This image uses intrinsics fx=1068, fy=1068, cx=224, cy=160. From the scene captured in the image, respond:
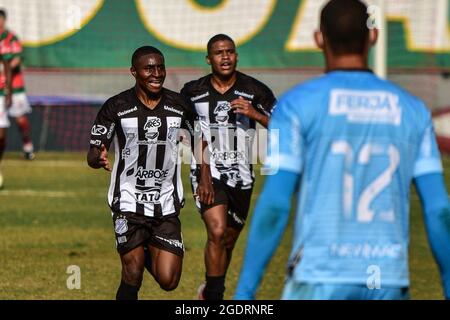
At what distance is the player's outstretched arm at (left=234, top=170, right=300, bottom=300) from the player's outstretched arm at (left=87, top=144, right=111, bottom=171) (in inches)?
134

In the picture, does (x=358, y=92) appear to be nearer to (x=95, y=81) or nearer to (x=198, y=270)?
(x=198, y=270)

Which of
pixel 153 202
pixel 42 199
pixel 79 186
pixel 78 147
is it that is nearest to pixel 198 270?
pixel 153 202

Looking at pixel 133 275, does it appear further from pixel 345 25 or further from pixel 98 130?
Result: pixel 345 25

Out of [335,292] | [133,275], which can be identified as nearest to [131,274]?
[133,275]

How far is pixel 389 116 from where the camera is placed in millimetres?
4672

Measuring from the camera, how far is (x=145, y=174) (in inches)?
334

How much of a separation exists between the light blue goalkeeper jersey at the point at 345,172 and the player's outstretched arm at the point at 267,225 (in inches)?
2.8

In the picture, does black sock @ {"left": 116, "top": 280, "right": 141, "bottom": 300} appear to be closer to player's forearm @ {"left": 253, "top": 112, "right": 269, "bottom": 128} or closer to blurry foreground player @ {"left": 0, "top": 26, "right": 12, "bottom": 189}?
player's forearm @ {"left": 253, "top": 112, "right": 269, "bottom": 128}

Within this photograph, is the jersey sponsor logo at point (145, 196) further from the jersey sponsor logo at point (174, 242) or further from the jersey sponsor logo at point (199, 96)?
the jersey sponsor logo at point (199, 96)

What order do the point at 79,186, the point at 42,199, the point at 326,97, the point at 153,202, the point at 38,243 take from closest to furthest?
the point at 326,97 → the point at 153,202 → the point at 38,243 → the point at 42,199 → the point at 79,186

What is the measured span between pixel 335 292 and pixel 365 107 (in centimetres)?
81

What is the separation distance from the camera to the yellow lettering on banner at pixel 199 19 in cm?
2420

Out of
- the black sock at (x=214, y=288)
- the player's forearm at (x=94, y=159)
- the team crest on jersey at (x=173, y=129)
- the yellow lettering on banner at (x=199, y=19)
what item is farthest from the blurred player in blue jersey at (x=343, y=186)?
the yellow lettering on banner at (x=199, y=19)

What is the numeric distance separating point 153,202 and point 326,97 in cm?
400
